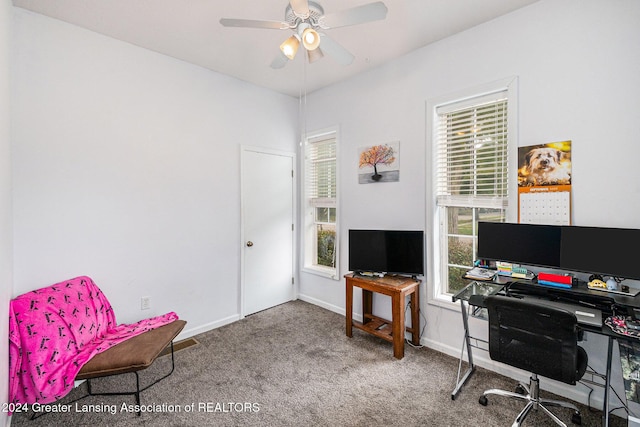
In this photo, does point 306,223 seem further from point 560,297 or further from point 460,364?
point 560,297

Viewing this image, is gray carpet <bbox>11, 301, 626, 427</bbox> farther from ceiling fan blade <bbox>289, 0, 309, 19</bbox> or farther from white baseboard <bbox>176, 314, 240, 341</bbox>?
ceiling fan blade <bbox>289, 0, 309, 19</bbox>

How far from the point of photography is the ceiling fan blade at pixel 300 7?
1.63 m

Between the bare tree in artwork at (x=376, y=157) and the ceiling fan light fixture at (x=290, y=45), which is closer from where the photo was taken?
the ceiling fan light fixture at (x=290, y=45)

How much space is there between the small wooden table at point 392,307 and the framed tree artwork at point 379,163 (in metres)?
1.09

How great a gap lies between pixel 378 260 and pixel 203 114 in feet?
8.24

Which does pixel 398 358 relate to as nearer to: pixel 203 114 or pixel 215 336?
pixel 215 336

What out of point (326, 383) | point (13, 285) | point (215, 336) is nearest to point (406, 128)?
point (326, 383)

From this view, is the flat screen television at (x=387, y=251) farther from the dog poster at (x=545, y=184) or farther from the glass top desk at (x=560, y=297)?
the dog poster at (x=545, y=184)

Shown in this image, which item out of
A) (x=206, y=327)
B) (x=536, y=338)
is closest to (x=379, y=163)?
(x=536, y=338)

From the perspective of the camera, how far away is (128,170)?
272 cm

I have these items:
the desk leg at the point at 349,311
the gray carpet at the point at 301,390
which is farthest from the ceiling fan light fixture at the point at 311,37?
the gray carpet at the point at 301,390

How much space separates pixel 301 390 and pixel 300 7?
103 inches

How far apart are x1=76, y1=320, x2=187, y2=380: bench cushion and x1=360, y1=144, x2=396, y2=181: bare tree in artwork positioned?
254 cm

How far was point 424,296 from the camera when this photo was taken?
293 centimetres
